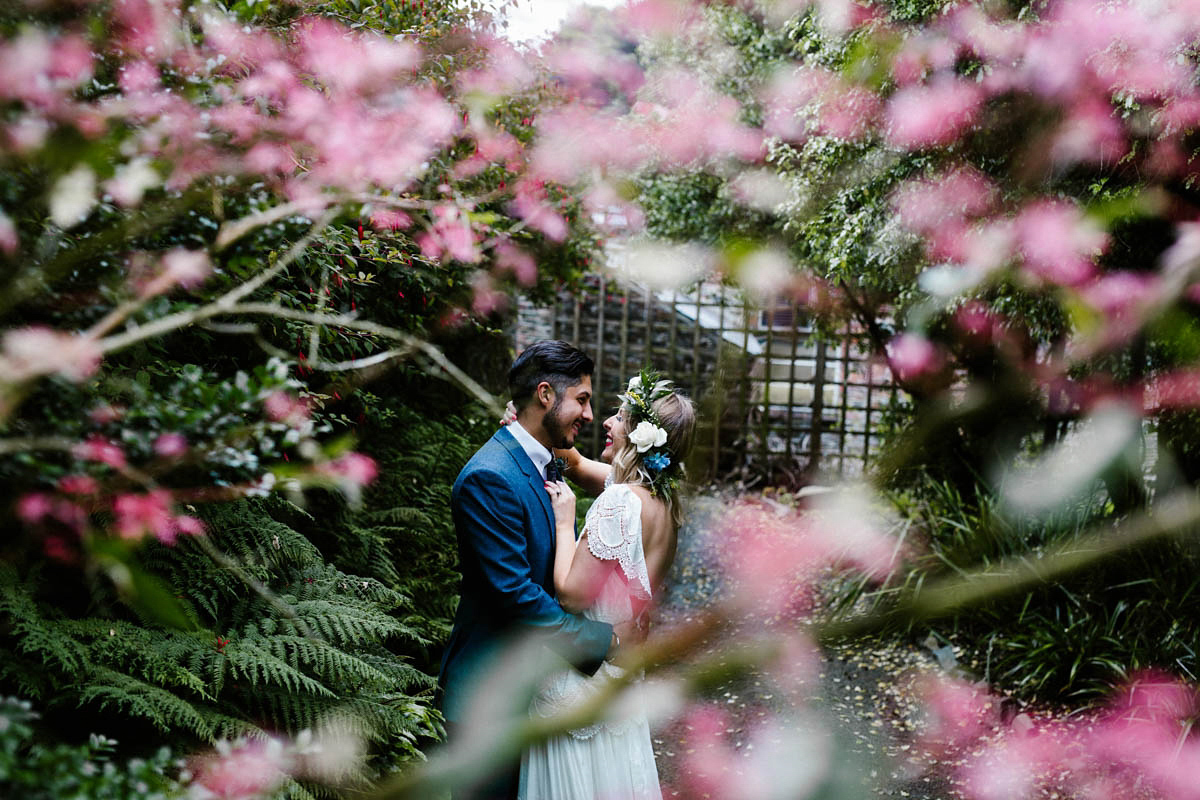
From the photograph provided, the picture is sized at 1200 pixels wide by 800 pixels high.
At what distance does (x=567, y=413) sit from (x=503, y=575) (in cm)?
46

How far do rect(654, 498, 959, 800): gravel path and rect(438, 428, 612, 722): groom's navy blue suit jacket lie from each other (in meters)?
1.45

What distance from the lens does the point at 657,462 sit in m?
2.19

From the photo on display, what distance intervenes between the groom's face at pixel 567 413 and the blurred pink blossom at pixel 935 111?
234 centimetres

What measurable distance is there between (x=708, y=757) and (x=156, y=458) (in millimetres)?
3399

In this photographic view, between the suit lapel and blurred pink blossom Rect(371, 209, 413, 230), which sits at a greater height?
blurred pink blossom Rect(371, 209, 413, 230)

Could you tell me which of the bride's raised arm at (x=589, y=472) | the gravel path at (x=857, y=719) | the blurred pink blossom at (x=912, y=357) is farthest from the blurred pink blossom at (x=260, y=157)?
the blurred pink blossom at (x=912, y=357)

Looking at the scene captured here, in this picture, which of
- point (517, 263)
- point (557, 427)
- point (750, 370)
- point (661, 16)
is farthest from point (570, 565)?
point (750, 370)

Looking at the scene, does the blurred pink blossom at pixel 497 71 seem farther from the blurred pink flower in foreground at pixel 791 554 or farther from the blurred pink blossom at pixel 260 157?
the blurred pink flower in foreground at pixel 791 554

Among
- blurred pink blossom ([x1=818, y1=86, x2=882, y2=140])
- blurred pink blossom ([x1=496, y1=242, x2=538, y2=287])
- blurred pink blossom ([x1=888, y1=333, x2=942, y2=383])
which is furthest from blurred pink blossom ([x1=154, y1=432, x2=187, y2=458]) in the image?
blurred pink blossom ([x1=888, y1=333, x2=942, y2=383])

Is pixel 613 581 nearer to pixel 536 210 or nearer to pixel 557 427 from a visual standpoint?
pixel 557 427

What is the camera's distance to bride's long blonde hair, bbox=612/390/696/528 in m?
2.22

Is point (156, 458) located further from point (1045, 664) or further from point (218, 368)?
point (1045, 664)

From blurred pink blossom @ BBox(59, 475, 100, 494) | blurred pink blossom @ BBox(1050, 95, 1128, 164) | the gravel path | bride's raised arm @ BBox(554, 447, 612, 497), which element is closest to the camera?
blurred pink blossom @ BBox(59, 475, 100, 494)

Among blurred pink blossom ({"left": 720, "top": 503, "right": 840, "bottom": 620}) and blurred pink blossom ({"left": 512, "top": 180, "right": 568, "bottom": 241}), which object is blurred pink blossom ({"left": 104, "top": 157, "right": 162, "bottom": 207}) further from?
blurred pink blossom ({"left": 720, "top": 503, "right": 840, "bottom": 620})
